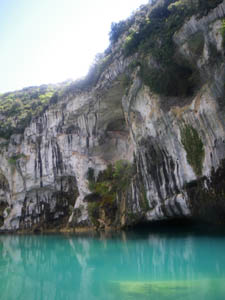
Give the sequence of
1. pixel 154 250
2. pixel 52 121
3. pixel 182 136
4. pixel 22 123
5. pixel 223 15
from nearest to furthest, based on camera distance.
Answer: pixel 154 250 < pixel 223 15 < pixel 182 136 < pixel 52 121 < pixel 22 123

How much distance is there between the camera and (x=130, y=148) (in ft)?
79.7

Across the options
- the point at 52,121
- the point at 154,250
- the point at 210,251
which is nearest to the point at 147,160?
the point at 154,250

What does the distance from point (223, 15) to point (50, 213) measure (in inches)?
952

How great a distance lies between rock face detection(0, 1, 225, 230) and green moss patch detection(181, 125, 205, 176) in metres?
0.05

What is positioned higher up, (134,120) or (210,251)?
(134,120)

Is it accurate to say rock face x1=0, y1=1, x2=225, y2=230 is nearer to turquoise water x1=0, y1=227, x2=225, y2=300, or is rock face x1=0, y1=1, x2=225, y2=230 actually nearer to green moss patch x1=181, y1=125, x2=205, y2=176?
green moss patch x1=181, y1=125, x2=205, y2=176

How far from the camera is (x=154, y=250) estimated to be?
35.4 feet

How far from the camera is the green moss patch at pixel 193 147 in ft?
42.9

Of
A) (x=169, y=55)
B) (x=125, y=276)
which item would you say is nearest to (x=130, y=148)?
(x=169, y=55)

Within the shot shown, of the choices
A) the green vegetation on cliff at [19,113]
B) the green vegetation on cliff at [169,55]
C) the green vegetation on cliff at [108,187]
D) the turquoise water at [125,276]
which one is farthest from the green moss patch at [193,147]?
the green vegetation on cliff at [19,113]

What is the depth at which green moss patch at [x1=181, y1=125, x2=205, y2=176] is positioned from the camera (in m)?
13.1

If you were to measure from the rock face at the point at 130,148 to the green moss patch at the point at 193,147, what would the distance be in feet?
0.17

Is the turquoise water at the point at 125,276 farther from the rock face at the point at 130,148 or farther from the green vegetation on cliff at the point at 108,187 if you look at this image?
the green vegetation on cliff at the point at 108,187

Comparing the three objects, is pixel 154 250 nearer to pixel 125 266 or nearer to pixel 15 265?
pixel 125 266
